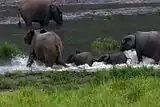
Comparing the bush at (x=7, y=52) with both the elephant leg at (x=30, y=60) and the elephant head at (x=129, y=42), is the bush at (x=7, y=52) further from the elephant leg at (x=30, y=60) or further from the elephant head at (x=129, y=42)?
the elephant head at (x=129, y=42)

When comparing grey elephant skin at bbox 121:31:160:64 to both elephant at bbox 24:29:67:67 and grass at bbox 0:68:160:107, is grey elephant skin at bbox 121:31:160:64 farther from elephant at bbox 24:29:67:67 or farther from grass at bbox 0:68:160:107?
grass at bbox 0:68:160:107

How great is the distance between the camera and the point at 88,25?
2786 cm

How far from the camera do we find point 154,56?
18.0 m

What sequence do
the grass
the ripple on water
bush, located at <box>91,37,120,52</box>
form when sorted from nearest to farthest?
1. the grass
2. bush, located at <box>91,37,120,52</box>
3. the ripple on water

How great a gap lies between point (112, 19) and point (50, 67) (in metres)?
12.7

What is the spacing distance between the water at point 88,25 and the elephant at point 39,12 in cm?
47

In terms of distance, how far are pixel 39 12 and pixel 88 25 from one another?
140 inches

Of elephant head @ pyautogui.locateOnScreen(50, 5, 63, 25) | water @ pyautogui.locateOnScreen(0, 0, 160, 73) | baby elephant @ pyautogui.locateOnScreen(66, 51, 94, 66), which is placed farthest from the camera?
elephant head @ pyautogui.locateOnScreen(50, 5, 63, 25)

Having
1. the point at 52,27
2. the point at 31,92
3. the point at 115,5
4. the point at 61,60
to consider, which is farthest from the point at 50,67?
the point at 115,5

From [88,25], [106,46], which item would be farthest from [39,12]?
[106,46]

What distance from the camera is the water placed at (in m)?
21.5

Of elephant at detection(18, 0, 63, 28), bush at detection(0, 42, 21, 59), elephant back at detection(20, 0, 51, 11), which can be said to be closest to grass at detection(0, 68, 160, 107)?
bush at detection(0, 42, 21, 59)

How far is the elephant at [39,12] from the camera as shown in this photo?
29688mm

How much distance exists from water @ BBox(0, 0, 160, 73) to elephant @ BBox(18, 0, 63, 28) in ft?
1.55
